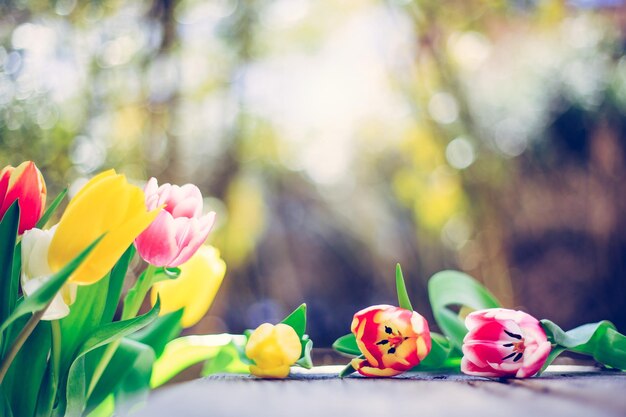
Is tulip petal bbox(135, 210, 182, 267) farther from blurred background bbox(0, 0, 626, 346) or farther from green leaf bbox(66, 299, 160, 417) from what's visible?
blurred background bbox(0, 0, 626, 346)

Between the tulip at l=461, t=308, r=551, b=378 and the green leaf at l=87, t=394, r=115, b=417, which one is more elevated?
the tulip at l=461, t=308, r=551, b=378

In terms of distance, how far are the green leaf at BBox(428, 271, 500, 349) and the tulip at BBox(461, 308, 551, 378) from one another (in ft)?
0.22

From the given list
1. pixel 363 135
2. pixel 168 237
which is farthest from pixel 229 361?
pixel 363 135

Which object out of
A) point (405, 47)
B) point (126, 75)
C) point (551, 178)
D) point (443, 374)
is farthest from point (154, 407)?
point (405, 47)

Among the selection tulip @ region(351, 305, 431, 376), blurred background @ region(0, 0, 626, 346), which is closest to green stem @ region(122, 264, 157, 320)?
tulip @ region(351, 305, 431, 376)

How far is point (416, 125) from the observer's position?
266 cm

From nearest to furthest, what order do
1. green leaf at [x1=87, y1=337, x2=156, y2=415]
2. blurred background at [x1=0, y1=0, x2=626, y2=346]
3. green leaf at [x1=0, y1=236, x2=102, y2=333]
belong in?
green leaf at [x1=0, y1=236, x2=102, y2=333] < green leaf at [x1=87, y1=337, x2=156, y2=415] < blurred background at [x1=0, y1=0, x2=626, y2=346]

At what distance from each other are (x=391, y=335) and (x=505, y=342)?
6cm

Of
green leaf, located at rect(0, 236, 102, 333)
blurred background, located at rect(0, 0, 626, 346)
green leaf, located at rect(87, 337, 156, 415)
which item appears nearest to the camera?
green leaf, located at rect(0, 236, 102, 333)

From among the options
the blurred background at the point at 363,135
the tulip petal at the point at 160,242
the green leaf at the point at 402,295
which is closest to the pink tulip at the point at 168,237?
the tulip petal at the point at 160,242

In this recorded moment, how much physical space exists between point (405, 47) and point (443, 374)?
2260 millimetres

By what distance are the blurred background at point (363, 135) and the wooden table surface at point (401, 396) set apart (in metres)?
1.47

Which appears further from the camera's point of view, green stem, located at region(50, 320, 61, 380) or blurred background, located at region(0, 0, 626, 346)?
blurred background, located at region(0, 0, 626, 346)

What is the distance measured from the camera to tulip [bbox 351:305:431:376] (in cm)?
38
